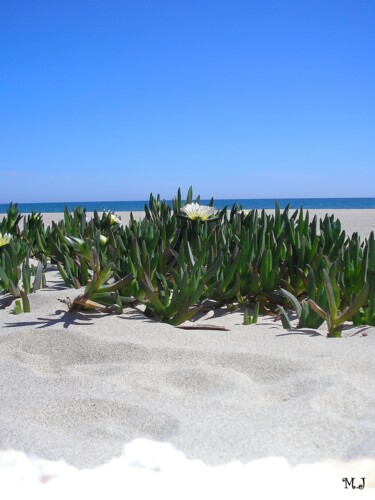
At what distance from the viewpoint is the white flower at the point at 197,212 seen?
9.37 feet

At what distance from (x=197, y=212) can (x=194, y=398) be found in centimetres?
160

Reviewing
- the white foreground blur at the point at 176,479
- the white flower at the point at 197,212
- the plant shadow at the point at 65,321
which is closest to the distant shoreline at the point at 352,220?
the white flower at the point at 197,212

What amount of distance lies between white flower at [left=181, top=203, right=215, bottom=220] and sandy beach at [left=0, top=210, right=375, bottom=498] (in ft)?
2.99

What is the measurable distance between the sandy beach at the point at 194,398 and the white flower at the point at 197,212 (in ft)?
2.99

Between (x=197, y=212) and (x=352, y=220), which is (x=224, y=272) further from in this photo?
(x=352, y=220)

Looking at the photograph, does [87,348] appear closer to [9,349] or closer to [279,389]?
[9,349]

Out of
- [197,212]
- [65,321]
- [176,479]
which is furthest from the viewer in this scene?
[197,212]

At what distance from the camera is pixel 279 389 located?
141 centimetres

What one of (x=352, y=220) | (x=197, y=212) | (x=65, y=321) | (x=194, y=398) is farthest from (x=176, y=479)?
(x=352, y=220)

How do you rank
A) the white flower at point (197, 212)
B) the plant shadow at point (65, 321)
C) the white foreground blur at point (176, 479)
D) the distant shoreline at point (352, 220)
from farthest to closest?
the distant shoreline at point (352, 220), the white flower at point (197, 212), the plant shadow at point (65, 321), the white foreground blur at point (176, 479)

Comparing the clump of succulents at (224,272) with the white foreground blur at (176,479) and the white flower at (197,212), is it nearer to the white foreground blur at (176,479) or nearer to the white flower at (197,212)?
the white flower at (197,212)

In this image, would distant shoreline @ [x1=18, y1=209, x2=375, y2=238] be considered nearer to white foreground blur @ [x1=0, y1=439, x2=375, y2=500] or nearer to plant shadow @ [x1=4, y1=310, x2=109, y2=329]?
plant shadow @ [x1=4, y1=310, x2=109, y2=329]

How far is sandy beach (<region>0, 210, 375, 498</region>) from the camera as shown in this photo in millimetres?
1077

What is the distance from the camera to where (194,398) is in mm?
1371
